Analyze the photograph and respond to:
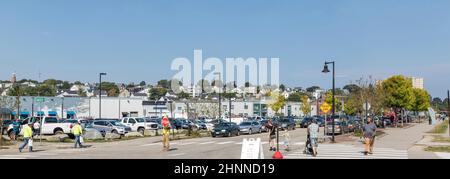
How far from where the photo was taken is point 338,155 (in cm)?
2389

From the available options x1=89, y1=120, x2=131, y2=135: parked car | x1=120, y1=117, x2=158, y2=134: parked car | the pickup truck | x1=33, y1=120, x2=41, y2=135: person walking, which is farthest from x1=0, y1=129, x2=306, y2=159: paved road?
x1=120, y1=117, x2=158, y2=134: parked car

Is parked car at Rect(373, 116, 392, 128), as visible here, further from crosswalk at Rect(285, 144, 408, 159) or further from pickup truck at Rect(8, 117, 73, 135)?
crosswalk at Rect(285, 144, 408, 159)

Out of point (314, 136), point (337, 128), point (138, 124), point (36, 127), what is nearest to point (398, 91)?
point (337, 128)

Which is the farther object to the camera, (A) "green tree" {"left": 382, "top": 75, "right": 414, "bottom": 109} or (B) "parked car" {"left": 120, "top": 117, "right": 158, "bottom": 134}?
(A) "green tree" {"left": 382, "top": 75, "right": 414, "bottom": 109}

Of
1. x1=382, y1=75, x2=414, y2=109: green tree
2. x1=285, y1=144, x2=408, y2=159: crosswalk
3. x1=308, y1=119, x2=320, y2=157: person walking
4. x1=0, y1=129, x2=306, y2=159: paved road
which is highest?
x1=382, y1=75, x2=414, y2=109: green tree

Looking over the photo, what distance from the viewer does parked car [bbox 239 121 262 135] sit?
166 ft

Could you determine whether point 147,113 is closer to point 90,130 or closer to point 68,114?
point 68,114

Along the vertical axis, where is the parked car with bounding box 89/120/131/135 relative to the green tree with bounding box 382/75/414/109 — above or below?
below

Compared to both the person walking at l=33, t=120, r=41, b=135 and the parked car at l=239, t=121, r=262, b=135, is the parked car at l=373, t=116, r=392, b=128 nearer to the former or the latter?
the parked car at l=239, t=121, r=262, b=135

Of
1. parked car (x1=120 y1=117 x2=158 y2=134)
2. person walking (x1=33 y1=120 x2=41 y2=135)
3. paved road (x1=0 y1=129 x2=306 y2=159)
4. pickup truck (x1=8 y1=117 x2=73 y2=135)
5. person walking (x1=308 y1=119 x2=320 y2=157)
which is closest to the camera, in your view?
person walking (x1=308 y1=119 x2=320 y2=157)

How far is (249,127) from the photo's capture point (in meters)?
51.5

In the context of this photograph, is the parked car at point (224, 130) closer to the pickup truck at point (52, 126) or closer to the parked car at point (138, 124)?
the parked car at point (138, 124)

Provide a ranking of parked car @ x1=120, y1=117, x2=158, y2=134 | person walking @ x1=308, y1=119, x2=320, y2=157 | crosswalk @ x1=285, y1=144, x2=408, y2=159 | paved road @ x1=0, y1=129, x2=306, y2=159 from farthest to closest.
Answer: parked car @ x1=120, y1=117, x2=158, y2=134, paved road @ x1=0, y1=129, x2=306, y2=159, person walking @ x1=308, y1=119, x2=320, y2=157, crosswalk @ x1=285, y1=144, x2=408, y2=159
